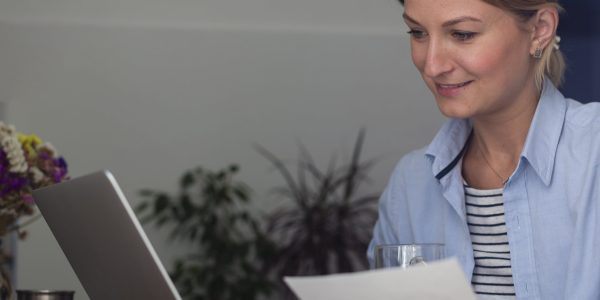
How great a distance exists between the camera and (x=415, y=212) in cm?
241

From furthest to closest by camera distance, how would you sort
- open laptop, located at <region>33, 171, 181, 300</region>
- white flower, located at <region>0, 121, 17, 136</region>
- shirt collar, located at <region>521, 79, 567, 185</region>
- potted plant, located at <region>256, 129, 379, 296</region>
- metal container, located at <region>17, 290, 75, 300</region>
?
potted plant, located at <region>256, 129, 379, 296</region>, white flower, located at <region>0, 121, 17, 136</region>, shirt collar, located at <region>521, 79, 567, 185</region>, metal container, located at <region>17, 290, 75, 300</region>, open laptop, located at <region>33, 171, 181, 300</region>

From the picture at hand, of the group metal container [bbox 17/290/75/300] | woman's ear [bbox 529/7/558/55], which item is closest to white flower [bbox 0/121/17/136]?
metal container [bbox 17/290/75/300]

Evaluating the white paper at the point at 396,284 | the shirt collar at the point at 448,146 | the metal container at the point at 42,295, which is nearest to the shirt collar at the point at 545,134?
the shirt collar at the point at 448,146

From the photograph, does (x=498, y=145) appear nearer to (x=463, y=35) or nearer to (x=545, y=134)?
(x=545, y=134)

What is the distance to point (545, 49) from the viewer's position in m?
2.21

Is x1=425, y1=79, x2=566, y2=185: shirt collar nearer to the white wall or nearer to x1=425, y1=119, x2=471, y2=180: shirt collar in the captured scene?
x1=425, y1=119, x2=471, y2=180: shirt collar

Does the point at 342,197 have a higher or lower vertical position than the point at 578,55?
lower

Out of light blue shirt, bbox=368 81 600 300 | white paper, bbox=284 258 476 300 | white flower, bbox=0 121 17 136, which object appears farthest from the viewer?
white flower, bbox=0 121 17 136

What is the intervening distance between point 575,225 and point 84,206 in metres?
1.02

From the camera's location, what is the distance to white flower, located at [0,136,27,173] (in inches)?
86.5

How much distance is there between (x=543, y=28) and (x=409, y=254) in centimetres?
79

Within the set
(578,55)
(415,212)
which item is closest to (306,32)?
(578,55)

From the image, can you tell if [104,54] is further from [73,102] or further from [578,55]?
[578,55]

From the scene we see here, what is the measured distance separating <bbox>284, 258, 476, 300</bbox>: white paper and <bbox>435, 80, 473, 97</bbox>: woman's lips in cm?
87
